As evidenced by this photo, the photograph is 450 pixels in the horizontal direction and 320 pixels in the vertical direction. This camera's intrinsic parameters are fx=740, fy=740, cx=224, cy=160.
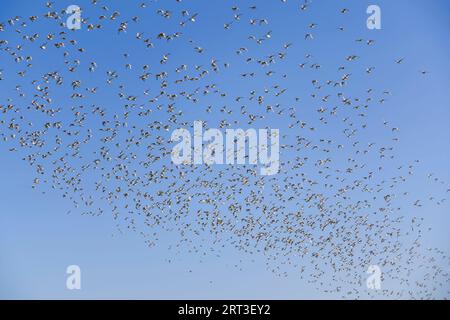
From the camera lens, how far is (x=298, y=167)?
23531mm
